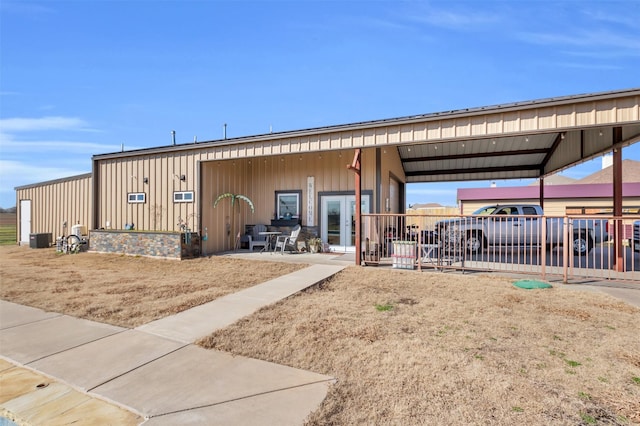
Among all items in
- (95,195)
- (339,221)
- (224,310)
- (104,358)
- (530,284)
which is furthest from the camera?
(95,195)

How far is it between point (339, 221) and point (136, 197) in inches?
308

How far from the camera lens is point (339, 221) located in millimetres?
11844

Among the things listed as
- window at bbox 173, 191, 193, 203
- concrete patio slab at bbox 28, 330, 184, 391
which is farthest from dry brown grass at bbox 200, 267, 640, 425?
window at bbox 173, 191, 193, 203

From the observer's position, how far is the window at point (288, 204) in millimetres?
12406

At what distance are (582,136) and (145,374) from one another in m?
11.9

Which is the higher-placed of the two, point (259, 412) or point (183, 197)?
point (183, 197)

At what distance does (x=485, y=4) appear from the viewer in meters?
7.11

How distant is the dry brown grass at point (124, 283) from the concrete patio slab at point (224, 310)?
29 cm

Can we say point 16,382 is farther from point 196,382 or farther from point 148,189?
point 148,189

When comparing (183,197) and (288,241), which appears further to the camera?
(288,241)

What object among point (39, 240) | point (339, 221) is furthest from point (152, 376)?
point (39, 240)

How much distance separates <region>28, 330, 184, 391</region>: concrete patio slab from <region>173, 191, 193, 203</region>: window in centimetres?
762

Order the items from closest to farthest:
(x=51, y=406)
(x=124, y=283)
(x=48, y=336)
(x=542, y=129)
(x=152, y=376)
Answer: (x=51, y=406) < (x=152, y=376) < (x=48, y=336) < (x=542, y=129) < (x=124, y=283)

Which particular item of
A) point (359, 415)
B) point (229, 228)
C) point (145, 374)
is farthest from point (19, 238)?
point (359, 415)
